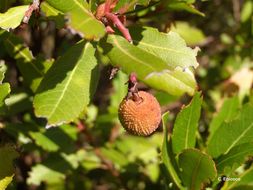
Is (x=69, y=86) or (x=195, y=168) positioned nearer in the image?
(x=69, y=86)

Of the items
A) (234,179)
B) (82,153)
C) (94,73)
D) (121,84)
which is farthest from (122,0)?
(82,153)

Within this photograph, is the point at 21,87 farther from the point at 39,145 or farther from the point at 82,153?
the point at 82,153

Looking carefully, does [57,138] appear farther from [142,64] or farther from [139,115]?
[142,64]

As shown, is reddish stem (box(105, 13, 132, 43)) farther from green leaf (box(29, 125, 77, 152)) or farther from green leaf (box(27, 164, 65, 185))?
green leaf (box(27, 164, 65, 185))

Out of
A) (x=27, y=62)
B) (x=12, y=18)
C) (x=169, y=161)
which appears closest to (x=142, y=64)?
(x=12, y=18)

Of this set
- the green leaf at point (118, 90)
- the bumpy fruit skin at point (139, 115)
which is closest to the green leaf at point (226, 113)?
the green leaf at point (118, 90)
